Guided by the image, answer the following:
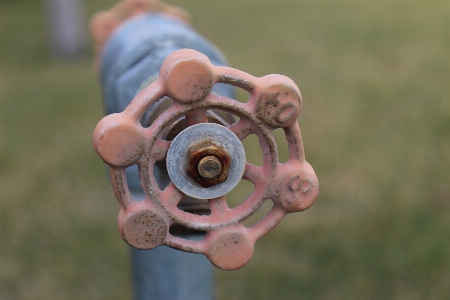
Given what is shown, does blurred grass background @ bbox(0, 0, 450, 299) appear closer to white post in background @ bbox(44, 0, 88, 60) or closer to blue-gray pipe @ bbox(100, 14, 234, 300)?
white post in background @ bbox(44, 0, 88, 60)

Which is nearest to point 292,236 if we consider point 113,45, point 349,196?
point 349,196

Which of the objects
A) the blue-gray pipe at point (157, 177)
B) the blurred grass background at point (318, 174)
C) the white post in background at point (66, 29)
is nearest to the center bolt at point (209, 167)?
the blue-gray pipe at point (157, 177)

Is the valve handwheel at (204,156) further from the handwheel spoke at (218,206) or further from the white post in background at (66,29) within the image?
the white post in background at (66,29)

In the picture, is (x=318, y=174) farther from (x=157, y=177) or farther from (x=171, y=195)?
(x=171, y=195)

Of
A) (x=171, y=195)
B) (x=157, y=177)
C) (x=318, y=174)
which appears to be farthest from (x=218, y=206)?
(x=318, y=174)

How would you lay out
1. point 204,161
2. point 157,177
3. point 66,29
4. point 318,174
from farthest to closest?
point 66,29
point 318,174
point 157,177
point 204,161

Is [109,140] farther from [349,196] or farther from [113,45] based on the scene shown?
[349,196]
